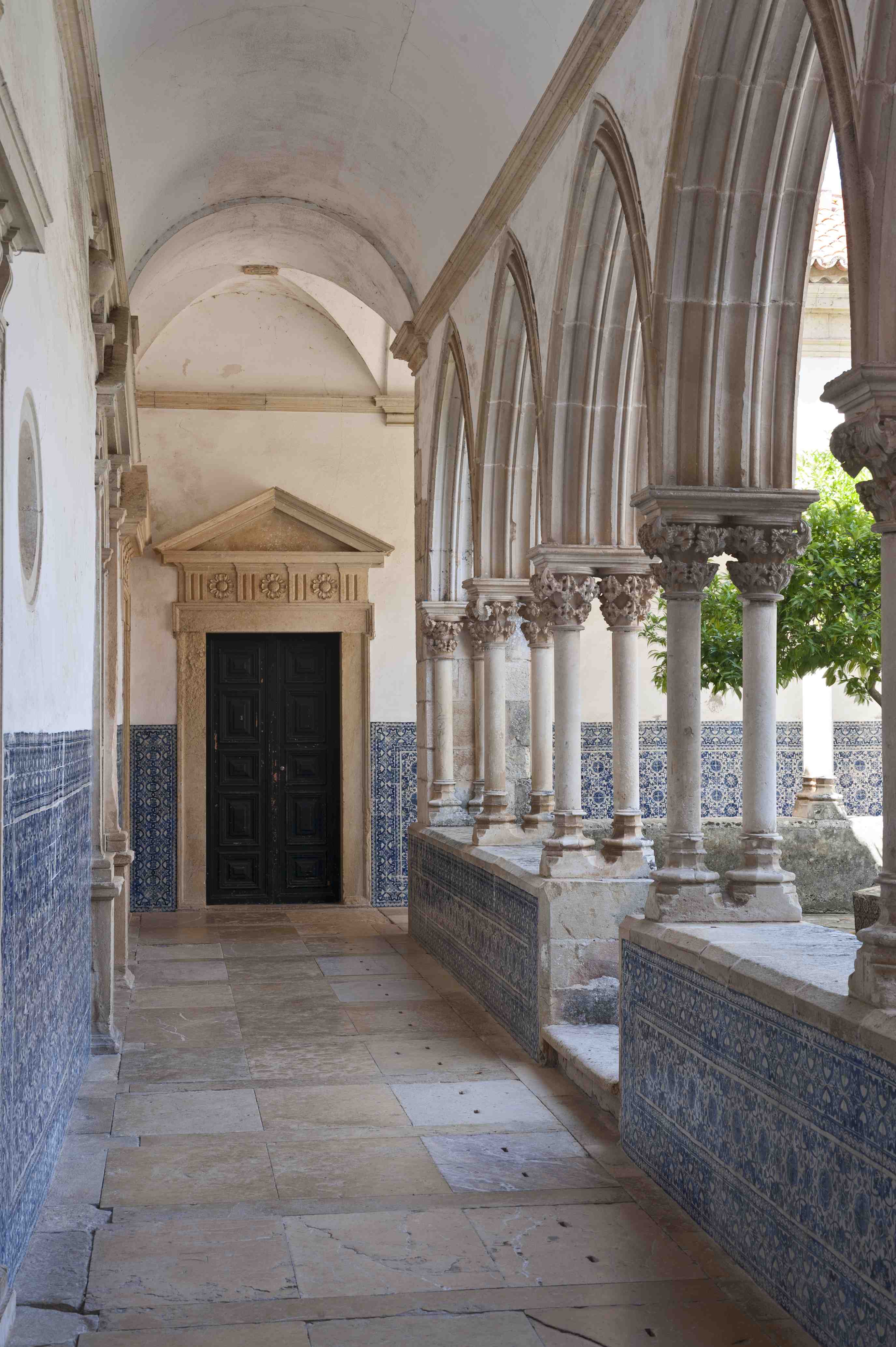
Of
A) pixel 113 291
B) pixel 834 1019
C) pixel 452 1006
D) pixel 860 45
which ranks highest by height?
pixel 113 291

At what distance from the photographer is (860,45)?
3.28 metres

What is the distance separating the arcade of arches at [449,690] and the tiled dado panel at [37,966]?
36 millimetres

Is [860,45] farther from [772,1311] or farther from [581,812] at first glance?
[581,812]

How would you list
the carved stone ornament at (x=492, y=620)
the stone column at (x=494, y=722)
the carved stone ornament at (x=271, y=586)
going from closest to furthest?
the stone column at (x=494, y=722) → the carved stone ornament at (x=492, y=620) → the carved stone ornament at (x=271, y=586)

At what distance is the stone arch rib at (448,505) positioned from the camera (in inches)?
340

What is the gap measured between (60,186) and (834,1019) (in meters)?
3.40

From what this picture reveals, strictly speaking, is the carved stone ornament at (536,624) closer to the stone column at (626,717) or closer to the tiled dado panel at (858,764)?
the stone column at (626,717)

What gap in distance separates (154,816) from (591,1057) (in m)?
6.55

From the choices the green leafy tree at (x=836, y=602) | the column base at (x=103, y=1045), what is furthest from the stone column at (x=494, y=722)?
the column base at (x=103, y=1045)

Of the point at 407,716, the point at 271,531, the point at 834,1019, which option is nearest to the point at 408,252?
the point at 271,531

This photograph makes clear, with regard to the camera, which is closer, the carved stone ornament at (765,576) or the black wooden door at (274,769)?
the carved stone ornament at (765,576)

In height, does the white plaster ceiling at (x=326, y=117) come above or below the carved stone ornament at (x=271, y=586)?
above

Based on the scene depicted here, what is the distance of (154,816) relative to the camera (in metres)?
11.1

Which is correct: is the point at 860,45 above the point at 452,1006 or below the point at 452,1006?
above
